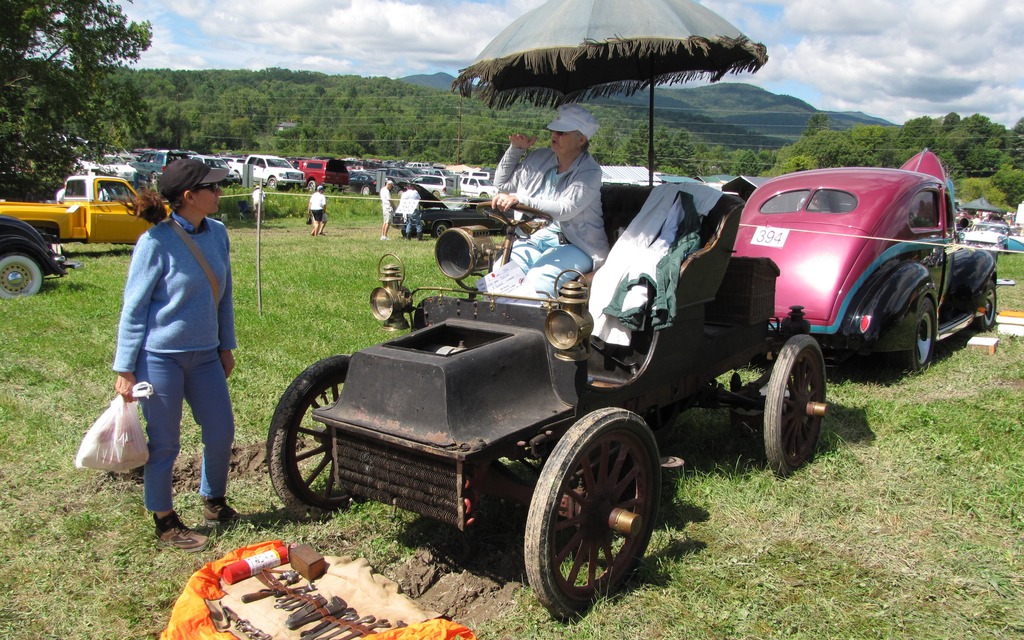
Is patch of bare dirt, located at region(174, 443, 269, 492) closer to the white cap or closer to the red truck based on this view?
the white cap

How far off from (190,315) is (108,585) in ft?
4.26

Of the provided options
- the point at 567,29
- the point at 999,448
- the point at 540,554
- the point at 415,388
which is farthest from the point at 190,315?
the point at 999,448

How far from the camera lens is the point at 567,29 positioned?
13.0 ft

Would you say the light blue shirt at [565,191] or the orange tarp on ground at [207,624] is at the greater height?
the light blue shirt at [565,191]

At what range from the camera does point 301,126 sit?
94375mm

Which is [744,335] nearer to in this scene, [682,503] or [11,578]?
[682,503]

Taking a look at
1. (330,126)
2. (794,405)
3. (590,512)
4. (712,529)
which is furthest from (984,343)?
(330,126)

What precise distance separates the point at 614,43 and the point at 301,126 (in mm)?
96759

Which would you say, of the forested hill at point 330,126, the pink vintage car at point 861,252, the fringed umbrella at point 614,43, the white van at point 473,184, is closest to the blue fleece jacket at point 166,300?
the fringed umbrella at point 614,43

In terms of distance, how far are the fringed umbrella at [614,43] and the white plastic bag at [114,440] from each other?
253 cm

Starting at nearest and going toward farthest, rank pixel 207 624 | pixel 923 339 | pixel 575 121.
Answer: pixel 207 624 → pixel 575 121 → pixel 923 339

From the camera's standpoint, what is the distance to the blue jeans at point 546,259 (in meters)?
4.25

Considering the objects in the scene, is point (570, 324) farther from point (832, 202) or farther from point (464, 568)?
point (832, 202)

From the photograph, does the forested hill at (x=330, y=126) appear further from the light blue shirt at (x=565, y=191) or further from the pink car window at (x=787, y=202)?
the light blue shirt at (x=565, y=191)
